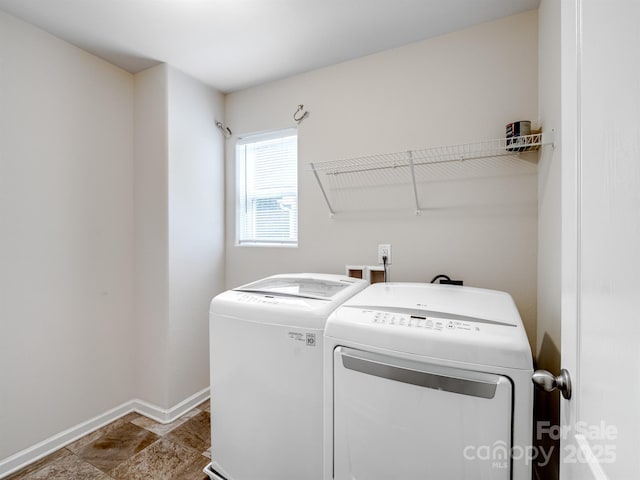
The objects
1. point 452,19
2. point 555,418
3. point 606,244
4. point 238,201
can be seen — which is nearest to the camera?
point 606,244

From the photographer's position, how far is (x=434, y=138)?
1863 millimetres

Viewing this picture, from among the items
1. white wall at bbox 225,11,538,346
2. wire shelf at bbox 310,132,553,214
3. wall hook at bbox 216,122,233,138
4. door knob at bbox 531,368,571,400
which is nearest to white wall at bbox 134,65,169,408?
wall hook at bbox 216,122,233,138

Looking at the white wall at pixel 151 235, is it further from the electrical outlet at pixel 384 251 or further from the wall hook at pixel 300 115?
the electrical outlet at pixel 384 251

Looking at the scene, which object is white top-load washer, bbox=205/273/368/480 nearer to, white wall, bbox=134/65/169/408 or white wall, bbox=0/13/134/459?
white wall, bbox=134/65/169/408

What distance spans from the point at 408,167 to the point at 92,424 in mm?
2714

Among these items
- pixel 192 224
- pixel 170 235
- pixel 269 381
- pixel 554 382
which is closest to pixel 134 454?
pixel 269 381

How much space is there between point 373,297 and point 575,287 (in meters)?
0.84

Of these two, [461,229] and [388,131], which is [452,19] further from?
[461,229]

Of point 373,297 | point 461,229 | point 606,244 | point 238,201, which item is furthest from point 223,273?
point 606,244

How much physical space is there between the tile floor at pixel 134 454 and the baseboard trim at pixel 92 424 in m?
0.03

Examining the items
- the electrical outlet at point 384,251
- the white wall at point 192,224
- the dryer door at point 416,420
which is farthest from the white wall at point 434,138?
the dryer door at point 416,420

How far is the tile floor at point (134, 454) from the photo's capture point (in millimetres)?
1669

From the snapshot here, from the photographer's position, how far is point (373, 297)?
4.62ft

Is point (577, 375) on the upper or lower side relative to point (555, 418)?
upper
